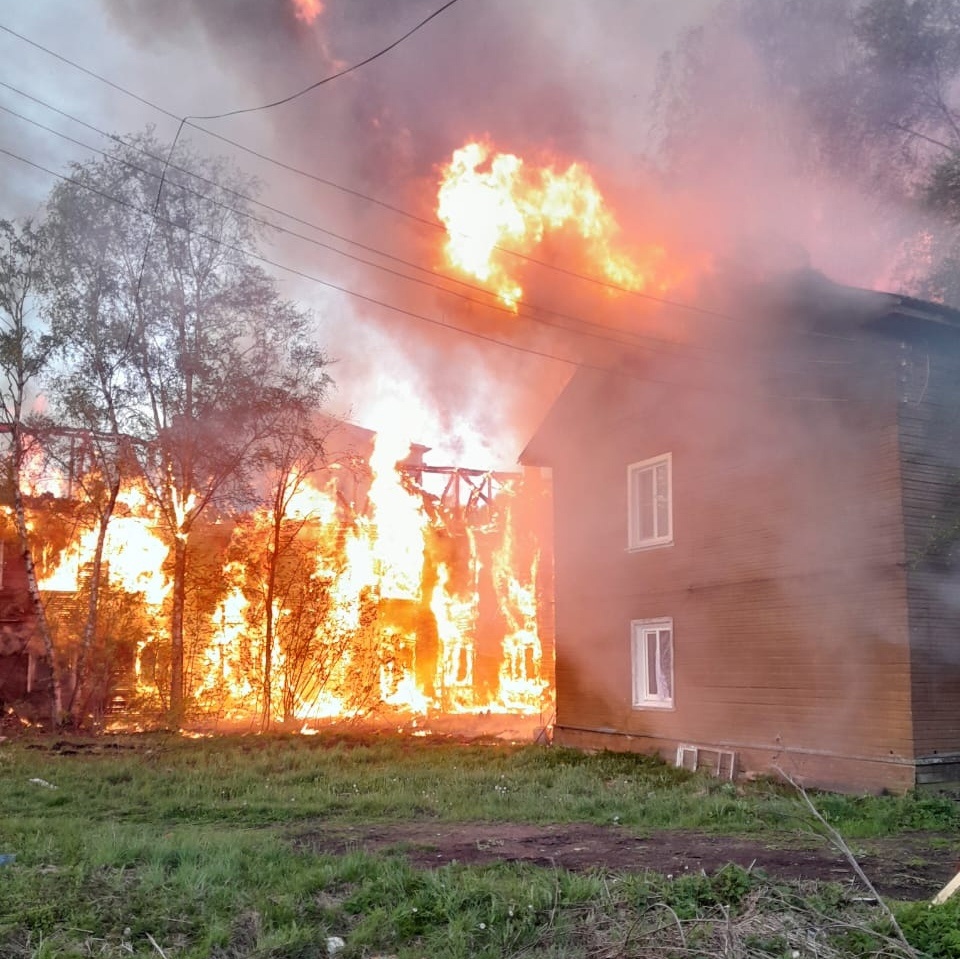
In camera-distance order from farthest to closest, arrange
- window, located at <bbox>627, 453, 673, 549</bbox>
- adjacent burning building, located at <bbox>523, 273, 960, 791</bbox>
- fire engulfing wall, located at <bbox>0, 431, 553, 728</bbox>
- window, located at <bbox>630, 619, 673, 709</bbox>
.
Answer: fire engulfing wall, located at <bbox>0, 431, 553, 728</bbox> → window, located at <bbox>627, 453, 673, 549</bbox> → window, located at <bbox>630, 619, 673, 709</bbox> → adjacent burning building, located at <bbox>523, 273, 960, 791</bbox>

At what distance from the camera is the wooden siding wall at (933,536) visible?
1123 cm

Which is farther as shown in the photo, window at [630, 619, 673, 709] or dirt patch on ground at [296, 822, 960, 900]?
window at [630, 619, 673, 709]

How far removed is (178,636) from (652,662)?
973cm

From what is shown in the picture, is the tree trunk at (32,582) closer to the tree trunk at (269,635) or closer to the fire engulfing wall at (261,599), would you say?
the fire engulfing wall at (261,599)

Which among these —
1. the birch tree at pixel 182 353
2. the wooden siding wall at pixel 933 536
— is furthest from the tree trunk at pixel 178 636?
the wooden siding wall at pixel 933 536

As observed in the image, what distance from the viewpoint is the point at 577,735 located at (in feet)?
55.5

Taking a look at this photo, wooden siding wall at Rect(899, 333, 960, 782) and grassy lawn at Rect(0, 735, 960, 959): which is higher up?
wooden siding wall at Rect(899, 333, 960, 782)

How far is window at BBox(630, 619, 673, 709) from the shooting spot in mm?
15273

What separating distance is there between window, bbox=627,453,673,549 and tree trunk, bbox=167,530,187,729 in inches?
374

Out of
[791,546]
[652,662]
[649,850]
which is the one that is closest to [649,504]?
[652,662]

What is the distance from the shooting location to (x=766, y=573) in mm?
13312

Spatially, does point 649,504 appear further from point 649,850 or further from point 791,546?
point 649,850

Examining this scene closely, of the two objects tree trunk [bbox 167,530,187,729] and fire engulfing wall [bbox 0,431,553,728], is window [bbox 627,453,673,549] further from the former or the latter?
tree trunk [bbox 167,530,187,729]

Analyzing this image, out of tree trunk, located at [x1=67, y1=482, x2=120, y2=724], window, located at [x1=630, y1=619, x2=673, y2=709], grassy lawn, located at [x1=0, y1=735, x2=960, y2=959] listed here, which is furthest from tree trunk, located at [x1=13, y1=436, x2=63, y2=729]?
window, located at [x1=630, y1=619, x2=673, y2=709]
